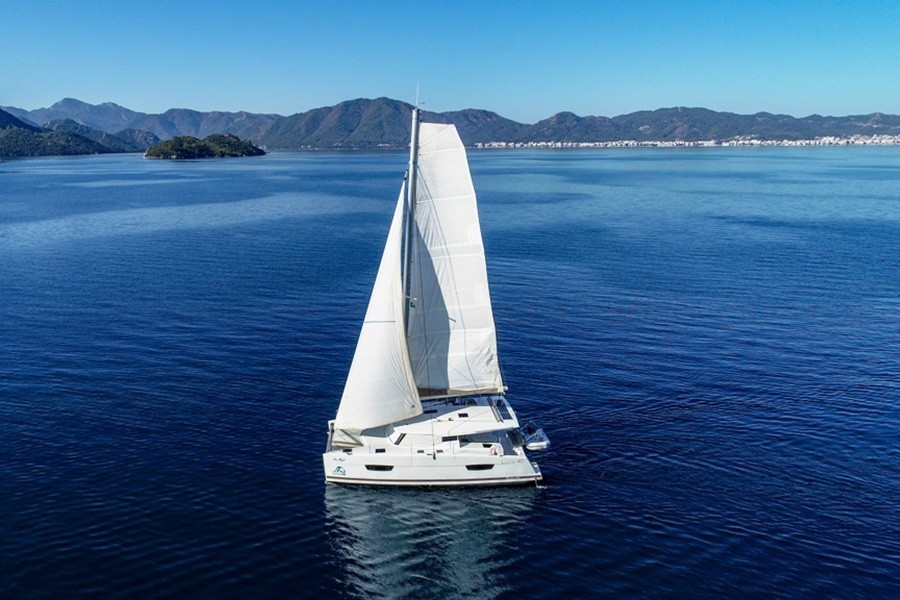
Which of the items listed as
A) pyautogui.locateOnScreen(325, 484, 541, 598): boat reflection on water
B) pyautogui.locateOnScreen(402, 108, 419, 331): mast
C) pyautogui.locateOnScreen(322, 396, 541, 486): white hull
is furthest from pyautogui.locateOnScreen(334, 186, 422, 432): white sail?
pyautogui.locateOnScreen(325, 484, 541, 598): boat reflection on water

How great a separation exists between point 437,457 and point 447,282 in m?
8.81

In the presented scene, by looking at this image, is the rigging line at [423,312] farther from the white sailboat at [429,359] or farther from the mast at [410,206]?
the mast at [410,206]

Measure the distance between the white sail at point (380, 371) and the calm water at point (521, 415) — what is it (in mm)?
3748

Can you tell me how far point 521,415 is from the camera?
1730 inches

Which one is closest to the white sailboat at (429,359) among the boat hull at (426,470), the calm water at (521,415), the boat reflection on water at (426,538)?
the boat hull at (426,470)

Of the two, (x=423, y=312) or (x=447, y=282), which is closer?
(x=447, y=282)

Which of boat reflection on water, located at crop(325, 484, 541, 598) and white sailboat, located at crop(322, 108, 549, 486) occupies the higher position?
white sailboat, located at crop(322, 108, 549, 486)

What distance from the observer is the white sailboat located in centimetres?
3522

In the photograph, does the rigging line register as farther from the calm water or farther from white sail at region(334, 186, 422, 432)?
the calm water

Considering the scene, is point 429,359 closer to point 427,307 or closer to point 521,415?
point 427,307

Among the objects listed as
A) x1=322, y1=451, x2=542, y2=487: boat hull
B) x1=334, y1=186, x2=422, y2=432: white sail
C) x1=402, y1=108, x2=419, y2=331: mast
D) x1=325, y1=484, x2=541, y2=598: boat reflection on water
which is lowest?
x1=325, y1=484, x2=541, y2=598: boat reflection on water

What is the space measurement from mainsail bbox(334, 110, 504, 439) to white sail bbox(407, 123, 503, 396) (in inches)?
2.0

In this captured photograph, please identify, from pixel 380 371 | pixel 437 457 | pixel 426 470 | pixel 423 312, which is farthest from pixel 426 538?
pixel 423 312

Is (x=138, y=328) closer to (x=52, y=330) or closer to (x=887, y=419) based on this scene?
(x=52, y=330)
